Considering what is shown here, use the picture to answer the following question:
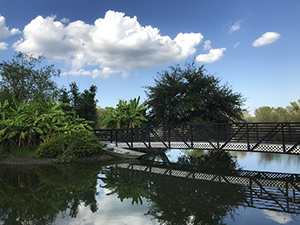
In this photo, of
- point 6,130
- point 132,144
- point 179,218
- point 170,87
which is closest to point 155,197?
point 179,218

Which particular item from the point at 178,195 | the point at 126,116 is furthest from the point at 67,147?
the point at 178,195

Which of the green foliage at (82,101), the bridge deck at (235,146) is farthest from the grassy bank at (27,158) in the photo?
the green foliage at (82,101)

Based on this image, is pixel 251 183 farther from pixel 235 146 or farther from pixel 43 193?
pixel 43 193

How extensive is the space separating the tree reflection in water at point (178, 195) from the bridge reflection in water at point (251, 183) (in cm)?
4

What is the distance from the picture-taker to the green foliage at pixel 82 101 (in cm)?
2508

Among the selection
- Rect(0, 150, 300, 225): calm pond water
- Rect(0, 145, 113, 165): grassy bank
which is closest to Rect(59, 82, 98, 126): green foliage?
Rect(0, 145, 113, 165): grassy bank

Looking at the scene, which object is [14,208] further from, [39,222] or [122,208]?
[122,208]

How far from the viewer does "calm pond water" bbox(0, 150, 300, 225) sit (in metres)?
5.02

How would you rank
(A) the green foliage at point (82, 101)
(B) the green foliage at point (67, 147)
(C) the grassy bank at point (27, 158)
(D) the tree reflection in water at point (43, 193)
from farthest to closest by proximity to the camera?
(A) the green foliage at point (82, 101) → (B) the green foliage at point (67, 147) → (C) the grassy bank at point (27, 158) → (D) the tree reflection in water at point (43, 193)

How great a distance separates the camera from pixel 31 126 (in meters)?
14.3

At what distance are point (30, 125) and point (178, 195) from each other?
11.0 m

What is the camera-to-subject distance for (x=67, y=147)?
1341 cm

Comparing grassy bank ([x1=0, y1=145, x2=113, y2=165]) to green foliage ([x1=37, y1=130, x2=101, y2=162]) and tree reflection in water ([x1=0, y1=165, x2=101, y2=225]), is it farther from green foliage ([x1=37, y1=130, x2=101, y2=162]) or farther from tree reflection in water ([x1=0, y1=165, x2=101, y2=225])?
tree reflection in water ([x1=0, y1=165, x2=101, y2=225])

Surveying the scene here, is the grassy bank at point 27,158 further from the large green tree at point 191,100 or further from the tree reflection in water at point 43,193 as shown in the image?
the large green tree at point 191,100
